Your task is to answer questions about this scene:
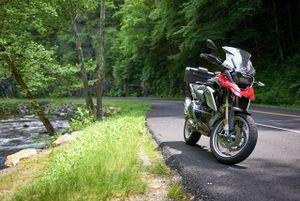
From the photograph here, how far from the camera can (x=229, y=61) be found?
525 cm

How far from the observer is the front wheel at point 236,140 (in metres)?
4.84

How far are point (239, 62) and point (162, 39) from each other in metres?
27.8

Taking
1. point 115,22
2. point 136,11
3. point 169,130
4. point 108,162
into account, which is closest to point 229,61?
point 108,162

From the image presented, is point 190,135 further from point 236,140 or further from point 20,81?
point 20,81

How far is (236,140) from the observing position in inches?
200

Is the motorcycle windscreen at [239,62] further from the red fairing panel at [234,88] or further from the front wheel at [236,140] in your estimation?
the front wheel at [236,140]

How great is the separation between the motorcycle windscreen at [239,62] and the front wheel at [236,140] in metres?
0.66

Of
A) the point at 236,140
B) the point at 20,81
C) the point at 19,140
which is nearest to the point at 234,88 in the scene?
the point at 236,140

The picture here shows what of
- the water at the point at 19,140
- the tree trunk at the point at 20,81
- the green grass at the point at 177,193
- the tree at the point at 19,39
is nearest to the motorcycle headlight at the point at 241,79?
the green grass at the point at 177,193

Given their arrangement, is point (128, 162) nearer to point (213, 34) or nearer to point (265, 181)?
point (265, 181)

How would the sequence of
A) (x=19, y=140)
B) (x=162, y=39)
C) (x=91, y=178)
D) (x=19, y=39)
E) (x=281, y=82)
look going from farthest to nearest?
(x=162, y=39)
(x=281, y=82)
(x=19, y=140)
(x=19, y=39)
(x=91, y=178)

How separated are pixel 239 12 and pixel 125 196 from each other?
17.9 metres

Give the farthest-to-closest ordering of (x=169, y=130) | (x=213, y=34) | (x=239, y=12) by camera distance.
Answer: (x=213, y=34) < (x=239, y=12) < (x=169, y=130)

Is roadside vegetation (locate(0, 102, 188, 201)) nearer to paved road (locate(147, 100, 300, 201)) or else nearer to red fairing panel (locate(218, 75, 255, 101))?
paved road (locate(147, 100, 300, 201))
